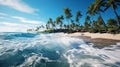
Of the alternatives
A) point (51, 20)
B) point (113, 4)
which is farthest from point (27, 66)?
point (51, 20)

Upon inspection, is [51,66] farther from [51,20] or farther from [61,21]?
[51,20]

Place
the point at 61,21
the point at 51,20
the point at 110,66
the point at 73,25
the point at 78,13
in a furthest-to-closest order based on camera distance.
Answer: the point at 51,20 < the point at 61,21 < the point at 73,25 < the point at 78,13 < the point at 110,66

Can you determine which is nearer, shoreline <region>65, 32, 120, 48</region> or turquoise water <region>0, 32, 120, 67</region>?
turquoise water <region>0, 32, 120, 67</region>

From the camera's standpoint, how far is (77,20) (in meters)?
68.4

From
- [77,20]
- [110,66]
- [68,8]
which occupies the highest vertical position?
[68,8]

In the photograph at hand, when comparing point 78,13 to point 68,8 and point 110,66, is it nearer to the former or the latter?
point 68,8

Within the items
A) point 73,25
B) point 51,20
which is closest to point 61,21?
point 73,25

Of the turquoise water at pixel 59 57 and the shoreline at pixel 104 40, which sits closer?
the turquoise water at pixel 59 57

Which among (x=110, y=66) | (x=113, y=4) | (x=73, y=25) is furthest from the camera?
(x=73, y=25)

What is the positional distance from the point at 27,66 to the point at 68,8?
6451 cm

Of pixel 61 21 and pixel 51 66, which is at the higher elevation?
pixel 61 21

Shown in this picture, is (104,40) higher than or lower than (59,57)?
lower

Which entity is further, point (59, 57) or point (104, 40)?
point (104, 40)

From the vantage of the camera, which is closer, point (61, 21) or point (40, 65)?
point (40, 65)
